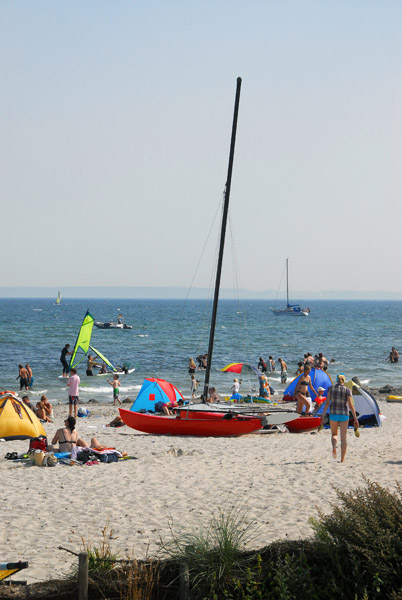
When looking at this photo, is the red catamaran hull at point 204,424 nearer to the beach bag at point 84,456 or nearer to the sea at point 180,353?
the sea at point 180,353

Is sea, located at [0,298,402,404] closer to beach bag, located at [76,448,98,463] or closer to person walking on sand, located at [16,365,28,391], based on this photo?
person walking on sand, located at [16,365,28,391]

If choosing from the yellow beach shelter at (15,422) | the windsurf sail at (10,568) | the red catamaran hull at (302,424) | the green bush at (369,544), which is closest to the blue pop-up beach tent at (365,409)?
the red catamaran hull at (302,424)

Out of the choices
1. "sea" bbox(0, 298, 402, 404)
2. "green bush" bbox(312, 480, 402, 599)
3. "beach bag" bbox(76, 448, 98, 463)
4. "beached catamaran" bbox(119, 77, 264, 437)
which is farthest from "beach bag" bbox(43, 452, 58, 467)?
"green bush" bbox(312, 480, 402, 599)

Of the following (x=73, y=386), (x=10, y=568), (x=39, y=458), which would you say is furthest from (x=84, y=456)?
(x=73, y=386)

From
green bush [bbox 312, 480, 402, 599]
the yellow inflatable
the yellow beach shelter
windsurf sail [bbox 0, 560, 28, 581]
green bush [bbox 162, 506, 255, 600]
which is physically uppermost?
green bush [bbox 312, 480, 402, 599]

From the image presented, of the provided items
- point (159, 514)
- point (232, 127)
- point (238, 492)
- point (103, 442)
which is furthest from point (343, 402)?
point (232, 127)

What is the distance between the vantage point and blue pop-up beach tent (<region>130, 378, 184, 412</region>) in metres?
19.7

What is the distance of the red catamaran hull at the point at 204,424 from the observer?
16.5 metres

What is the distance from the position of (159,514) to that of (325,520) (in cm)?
282

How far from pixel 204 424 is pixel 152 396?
362cm

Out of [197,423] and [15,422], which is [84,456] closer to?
[15,422]

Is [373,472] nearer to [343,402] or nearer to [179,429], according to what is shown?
[343,402]

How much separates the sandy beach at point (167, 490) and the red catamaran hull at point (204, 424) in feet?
2.54

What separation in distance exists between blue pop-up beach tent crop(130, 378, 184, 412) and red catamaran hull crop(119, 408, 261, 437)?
7.95ft
